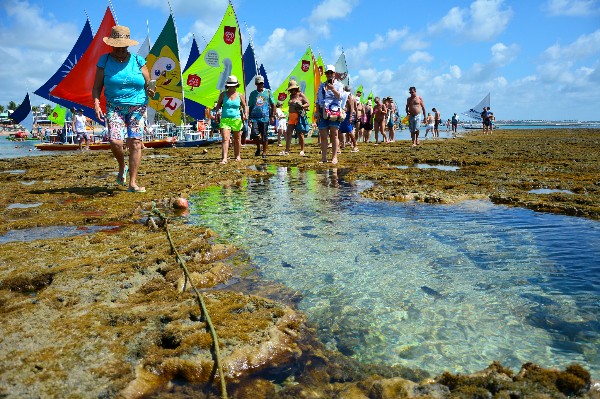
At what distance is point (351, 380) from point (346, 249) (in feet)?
5.48

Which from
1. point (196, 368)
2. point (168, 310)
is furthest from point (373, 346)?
point (168, 310)

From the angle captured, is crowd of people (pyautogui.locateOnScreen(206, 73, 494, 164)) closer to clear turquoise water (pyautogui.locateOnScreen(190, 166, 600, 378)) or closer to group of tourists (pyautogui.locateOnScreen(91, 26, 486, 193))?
group of tourists (pyautogui.locateOnScreen(91, 26, 486, 193))

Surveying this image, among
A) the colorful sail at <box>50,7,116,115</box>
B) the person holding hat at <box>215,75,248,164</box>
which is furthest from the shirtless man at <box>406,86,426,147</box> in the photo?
the colorful sail at <box>50,7,116,115</box>

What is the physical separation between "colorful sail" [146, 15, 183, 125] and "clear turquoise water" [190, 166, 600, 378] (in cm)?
1281

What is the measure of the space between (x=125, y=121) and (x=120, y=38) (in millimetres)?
986

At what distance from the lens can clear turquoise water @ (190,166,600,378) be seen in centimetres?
198

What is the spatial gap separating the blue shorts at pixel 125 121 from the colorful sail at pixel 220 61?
Result: 10.0 meters

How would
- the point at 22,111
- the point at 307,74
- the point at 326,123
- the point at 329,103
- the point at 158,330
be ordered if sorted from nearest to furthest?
the point at 158,330, the point at 329,103, the point at 326,123, the point at 307,74, the point at 22,111

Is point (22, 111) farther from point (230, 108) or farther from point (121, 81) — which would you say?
point (121, 81)

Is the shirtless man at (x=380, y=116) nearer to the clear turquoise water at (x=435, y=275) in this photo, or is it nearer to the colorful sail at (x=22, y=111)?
the clear turquoise water at (x=435, y=275)

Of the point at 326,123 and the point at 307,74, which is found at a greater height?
the point at 307,74

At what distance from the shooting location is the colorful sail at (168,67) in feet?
53.6

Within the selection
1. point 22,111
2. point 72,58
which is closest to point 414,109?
point 72,58

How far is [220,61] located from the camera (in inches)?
612
